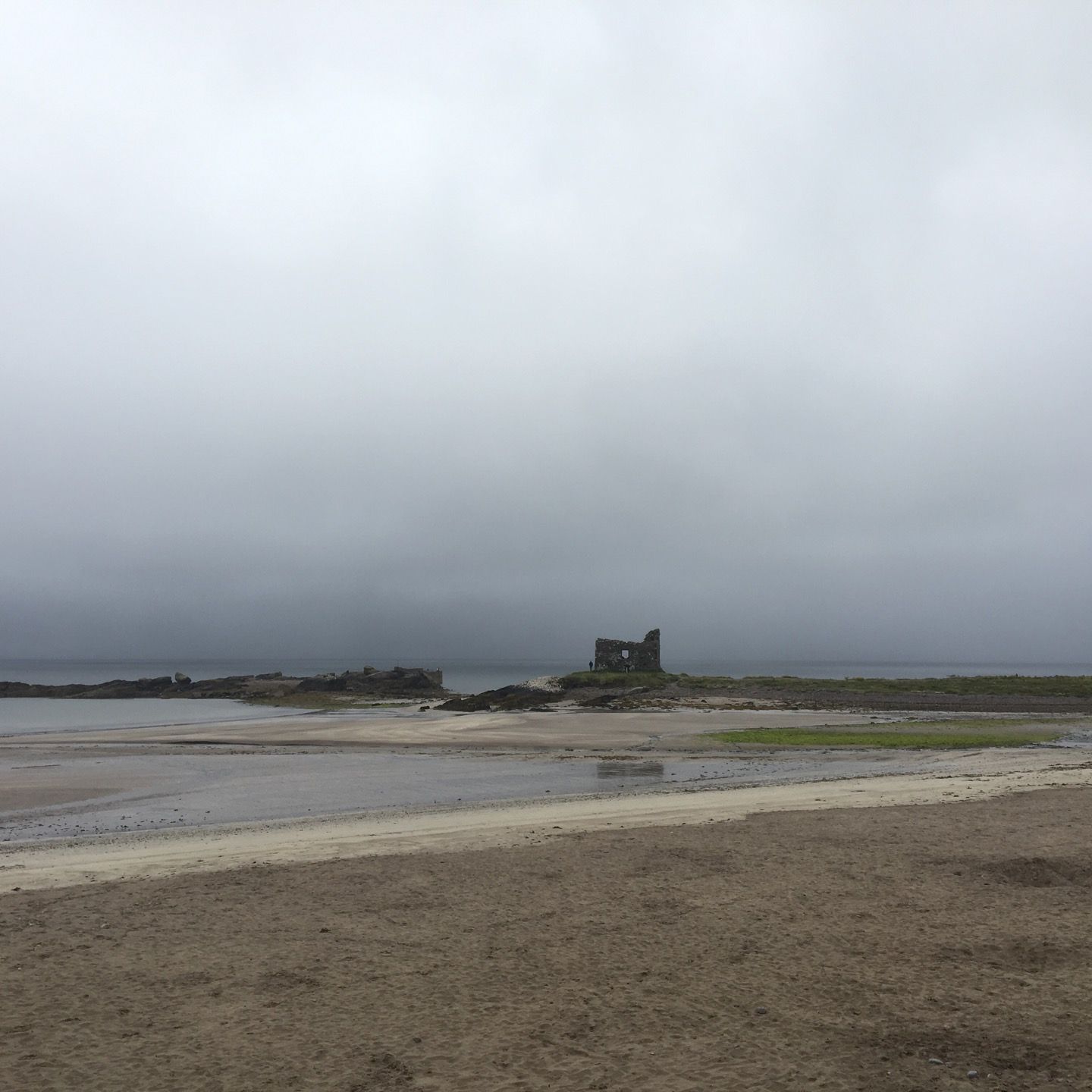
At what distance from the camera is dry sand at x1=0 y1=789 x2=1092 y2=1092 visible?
5184 mm

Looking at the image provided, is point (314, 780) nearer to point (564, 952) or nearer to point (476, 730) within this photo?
point (564, 952)

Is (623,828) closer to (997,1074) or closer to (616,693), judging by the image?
(997,1074)

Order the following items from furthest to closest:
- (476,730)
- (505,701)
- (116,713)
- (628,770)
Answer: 1. (116,713)
2. (505,701)
3. (476,730)
4. (628,770)

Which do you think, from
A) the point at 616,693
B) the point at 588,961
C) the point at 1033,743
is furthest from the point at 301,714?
the point at 588,961

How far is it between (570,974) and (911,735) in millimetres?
26413

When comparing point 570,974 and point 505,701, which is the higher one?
point 570,974

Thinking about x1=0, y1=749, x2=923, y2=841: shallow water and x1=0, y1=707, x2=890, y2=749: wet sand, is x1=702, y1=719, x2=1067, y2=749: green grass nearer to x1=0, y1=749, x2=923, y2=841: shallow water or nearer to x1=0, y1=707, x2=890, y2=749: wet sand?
x1=0, y1=707, x2=890, y2=749: wet sand

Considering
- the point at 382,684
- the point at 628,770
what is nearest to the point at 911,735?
the point at 628,770

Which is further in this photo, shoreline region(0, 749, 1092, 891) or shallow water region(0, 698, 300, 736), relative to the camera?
shallow water region(0, 698, 300, 736)

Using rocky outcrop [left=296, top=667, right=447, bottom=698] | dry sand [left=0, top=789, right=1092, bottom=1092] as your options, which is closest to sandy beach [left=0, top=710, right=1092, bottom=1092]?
dry sand [left=0, top=789, right=1092, bottom=1092]

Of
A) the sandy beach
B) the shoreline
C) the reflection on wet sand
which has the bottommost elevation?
the reflection on wet sand

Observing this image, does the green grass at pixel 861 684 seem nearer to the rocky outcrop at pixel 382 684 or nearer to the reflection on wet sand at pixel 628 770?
the rocky outcrop at pixel 382 684

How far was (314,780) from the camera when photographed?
68.7ft

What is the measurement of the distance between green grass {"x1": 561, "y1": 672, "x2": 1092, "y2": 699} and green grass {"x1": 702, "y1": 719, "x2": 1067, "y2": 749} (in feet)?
74.6
